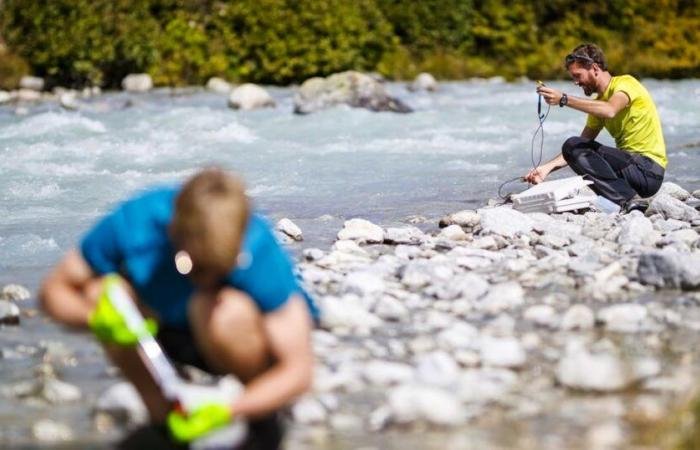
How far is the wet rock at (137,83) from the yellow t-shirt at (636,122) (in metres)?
9.58

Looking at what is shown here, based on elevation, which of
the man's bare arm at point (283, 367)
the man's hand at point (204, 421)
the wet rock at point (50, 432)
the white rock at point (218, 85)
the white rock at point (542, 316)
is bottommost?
the white rock at point (218, 85)

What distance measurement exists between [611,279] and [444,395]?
5.63ft

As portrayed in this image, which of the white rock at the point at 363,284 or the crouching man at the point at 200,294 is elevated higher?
the crouching man at the point at 200,294

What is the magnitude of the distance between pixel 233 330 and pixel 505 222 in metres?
3.48

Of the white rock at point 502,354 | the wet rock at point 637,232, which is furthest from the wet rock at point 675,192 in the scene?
the white rock at point 502,354

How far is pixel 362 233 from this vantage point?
6.09m

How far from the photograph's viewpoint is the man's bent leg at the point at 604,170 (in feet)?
22.8

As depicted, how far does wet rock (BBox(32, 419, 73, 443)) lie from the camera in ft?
10.6

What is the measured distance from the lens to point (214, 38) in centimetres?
1711

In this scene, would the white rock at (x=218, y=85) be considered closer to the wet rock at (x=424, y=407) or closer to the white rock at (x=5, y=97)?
the white rock at (x=5, y=97)

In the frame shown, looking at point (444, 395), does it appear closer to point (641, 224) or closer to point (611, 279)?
point (611, 279)

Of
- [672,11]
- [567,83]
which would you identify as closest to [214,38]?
[567,83]

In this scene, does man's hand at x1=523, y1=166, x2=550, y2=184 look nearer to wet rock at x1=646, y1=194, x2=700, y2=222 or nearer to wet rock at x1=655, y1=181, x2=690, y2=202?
wet rock at x1=646, y1=194, x2=700, y2=222

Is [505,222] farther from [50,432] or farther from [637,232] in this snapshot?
[50,432]
